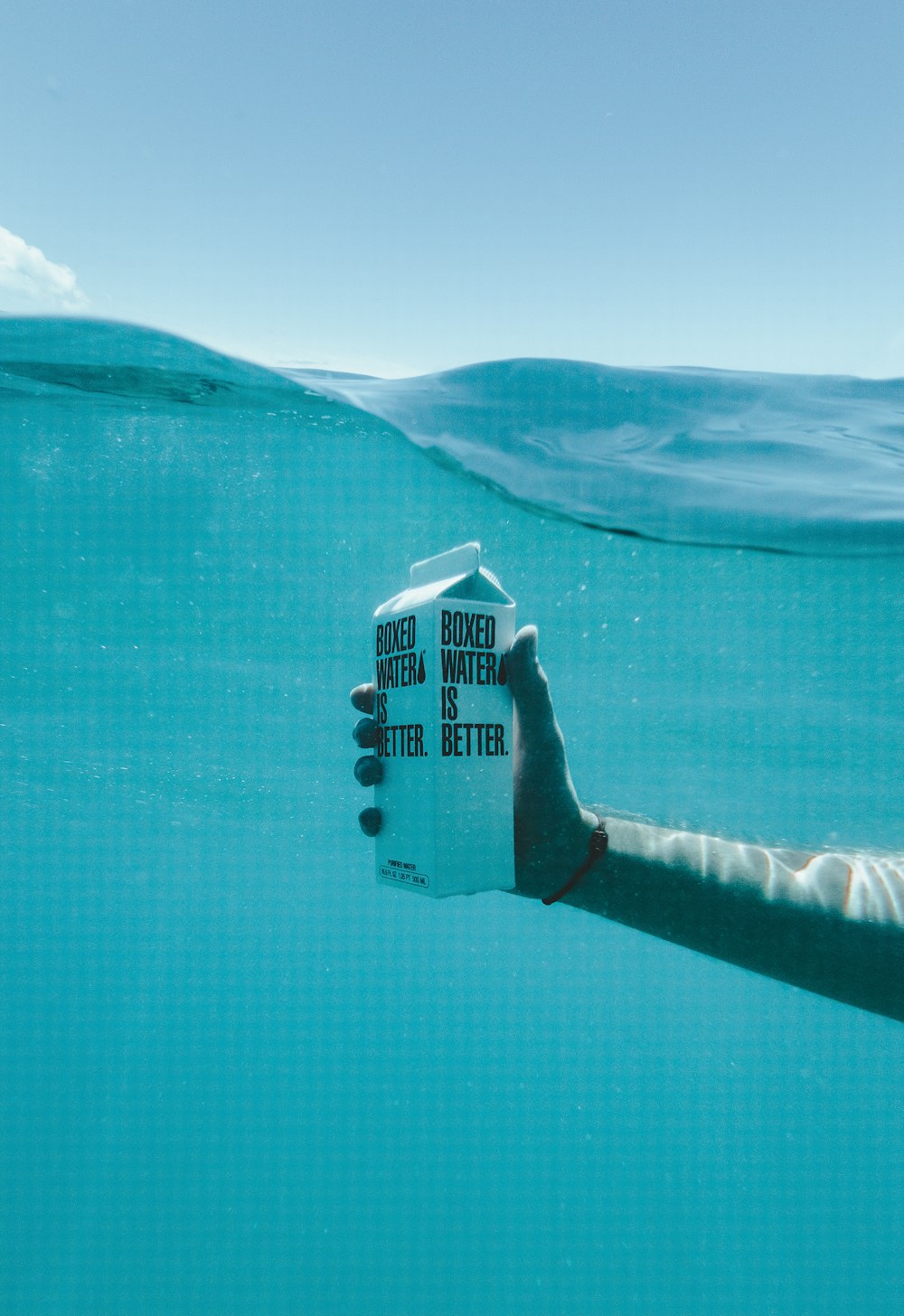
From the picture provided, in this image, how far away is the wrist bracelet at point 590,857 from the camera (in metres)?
2.46

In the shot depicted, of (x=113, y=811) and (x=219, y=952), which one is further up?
(x=113, y=811)

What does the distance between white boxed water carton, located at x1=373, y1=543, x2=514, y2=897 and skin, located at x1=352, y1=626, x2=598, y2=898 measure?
18cm

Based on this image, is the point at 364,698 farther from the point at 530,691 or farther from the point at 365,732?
the point at 530,691

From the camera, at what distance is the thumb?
7.38 feet

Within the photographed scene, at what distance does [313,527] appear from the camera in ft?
39.5

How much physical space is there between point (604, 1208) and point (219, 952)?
726 inches

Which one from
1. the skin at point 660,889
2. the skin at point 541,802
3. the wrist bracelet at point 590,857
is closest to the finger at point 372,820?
the skin at point 660,889

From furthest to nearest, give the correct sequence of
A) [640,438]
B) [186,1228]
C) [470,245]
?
[186,1228], [640,438], [470,245]

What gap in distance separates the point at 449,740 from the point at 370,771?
0.34 meters

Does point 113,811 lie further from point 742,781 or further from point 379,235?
point 379,235

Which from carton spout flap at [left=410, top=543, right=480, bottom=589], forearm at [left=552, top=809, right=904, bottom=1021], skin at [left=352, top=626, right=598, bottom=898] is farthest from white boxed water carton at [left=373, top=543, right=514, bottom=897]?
forearm at [left=552, top=809, right=904, bottom=1021]

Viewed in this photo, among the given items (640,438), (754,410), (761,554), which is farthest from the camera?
(761,554)

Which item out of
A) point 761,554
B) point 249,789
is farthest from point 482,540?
point 249,789

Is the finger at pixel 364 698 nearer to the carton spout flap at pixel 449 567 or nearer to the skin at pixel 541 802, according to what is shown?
the skin at pixel 541 802
